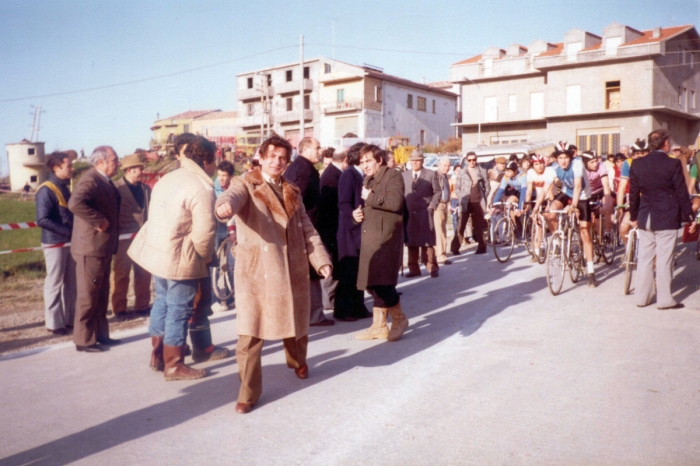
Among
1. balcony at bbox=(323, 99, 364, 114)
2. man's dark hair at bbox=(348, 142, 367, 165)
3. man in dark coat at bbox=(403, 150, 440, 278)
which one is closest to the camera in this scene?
man's dark hair at bbox=(348, 142, 367, 165)

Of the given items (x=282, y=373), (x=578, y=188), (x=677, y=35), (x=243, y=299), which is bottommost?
(x=282, y=373)

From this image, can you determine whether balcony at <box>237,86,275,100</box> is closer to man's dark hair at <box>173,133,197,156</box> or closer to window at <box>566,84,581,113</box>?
window at <box>566,84,581,113</box>

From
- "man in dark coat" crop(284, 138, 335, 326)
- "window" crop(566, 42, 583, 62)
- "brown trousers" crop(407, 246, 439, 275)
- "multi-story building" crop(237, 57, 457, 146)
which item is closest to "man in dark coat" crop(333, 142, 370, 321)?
"man in dark coat" crop(284, 138, 335, 326)

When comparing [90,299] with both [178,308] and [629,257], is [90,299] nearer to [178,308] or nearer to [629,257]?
[178,308]

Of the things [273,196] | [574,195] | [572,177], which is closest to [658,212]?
[574,195]

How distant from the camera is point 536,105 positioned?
165ft

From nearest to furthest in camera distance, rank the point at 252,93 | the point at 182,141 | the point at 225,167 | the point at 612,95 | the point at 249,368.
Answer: the point at 249,368 → the point at 182,141 → the point at 225,167 → the point at 612,95 → the point at 252,93

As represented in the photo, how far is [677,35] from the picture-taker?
45.4 metres

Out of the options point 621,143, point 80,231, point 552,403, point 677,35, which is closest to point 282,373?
point 552,403

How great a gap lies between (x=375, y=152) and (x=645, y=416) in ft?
11.9

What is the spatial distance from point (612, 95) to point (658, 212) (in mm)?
40891

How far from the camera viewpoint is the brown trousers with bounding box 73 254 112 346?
648 cm

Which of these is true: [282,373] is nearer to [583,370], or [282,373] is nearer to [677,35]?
[583,370]

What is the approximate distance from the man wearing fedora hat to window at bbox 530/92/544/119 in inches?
1788
